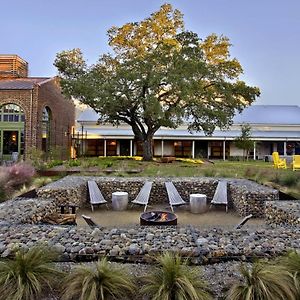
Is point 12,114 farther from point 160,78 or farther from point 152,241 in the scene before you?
point 152,241

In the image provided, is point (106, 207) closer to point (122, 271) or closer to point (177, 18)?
point (122, 271)

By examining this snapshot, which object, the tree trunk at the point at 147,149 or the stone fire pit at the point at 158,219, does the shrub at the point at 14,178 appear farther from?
the tree trunk at the point at 147,149

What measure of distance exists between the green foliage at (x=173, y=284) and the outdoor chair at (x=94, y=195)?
6.93 metres

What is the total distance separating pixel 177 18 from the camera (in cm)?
2355

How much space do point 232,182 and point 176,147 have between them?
2126cm

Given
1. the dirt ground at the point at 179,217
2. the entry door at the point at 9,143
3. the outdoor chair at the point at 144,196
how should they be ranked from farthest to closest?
the entry door at the point at 9,143
the outdoor chair at the point at 144,196
the dirt ground at the point at 179,217

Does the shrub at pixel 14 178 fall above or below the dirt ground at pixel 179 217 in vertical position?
above

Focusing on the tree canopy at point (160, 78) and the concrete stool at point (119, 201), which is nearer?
the concrete stool at point (119, 201)

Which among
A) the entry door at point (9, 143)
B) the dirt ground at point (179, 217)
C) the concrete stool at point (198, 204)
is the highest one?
the entry door at point (9, 143)

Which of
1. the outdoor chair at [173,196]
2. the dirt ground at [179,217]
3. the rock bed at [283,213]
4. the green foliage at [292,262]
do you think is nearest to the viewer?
the green foliage at [292,262]

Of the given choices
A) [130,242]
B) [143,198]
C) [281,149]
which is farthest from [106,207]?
[281,149]

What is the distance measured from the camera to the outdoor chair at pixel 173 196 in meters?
10.1

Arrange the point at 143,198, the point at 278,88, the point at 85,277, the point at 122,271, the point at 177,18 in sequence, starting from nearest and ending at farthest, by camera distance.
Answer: the point at 85,277 < the point at 122,271 < the point at 143,198 < the point at 177,18 < the point at 278,88

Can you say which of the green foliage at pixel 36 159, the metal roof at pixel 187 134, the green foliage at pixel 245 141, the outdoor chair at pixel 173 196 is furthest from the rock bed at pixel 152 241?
the metal roof at pixel 187 134
